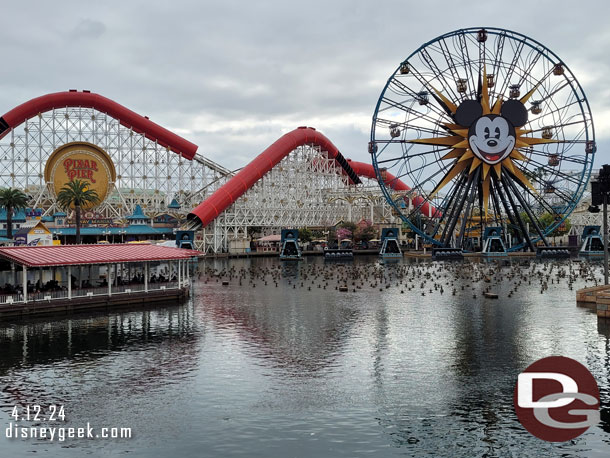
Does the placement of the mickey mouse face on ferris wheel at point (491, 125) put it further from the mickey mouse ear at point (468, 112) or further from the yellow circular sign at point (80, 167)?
the yellow circular sign at point (80, 167)

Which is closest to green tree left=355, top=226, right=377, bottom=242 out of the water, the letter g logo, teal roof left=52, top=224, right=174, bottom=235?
teal roof left=52, top=224, right=174, bottom=235

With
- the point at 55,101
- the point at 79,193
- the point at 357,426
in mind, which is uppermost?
the point at 55,101

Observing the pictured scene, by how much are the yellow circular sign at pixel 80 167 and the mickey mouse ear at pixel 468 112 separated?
194 ft

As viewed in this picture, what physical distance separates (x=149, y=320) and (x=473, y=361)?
21687 mm

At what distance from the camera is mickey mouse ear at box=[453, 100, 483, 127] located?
8150 cm

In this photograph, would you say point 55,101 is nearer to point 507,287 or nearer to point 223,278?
point 223,278

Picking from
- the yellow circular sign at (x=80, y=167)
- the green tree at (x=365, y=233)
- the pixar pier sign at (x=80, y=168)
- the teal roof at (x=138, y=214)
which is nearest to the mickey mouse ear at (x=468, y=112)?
the green tree at (x=365, y=233)

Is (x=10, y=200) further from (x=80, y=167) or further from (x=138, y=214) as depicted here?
(x=138, y=214)

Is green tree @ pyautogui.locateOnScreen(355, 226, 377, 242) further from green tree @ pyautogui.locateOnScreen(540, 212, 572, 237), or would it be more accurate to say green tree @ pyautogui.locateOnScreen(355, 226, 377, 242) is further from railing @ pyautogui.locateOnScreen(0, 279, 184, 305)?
railing @ pyautogui.locateOnScreen(0, 279, 184, 305)

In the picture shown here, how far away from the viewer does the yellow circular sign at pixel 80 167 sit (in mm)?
104500

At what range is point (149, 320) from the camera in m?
40.5

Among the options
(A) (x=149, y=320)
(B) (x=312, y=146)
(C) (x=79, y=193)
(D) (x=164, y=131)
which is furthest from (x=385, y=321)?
(B) (x=312, y=146)

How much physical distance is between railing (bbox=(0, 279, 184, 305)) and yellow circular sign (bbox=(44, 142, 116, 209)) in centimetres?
6062

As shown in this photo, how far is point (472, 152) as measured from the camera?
82.4 m
